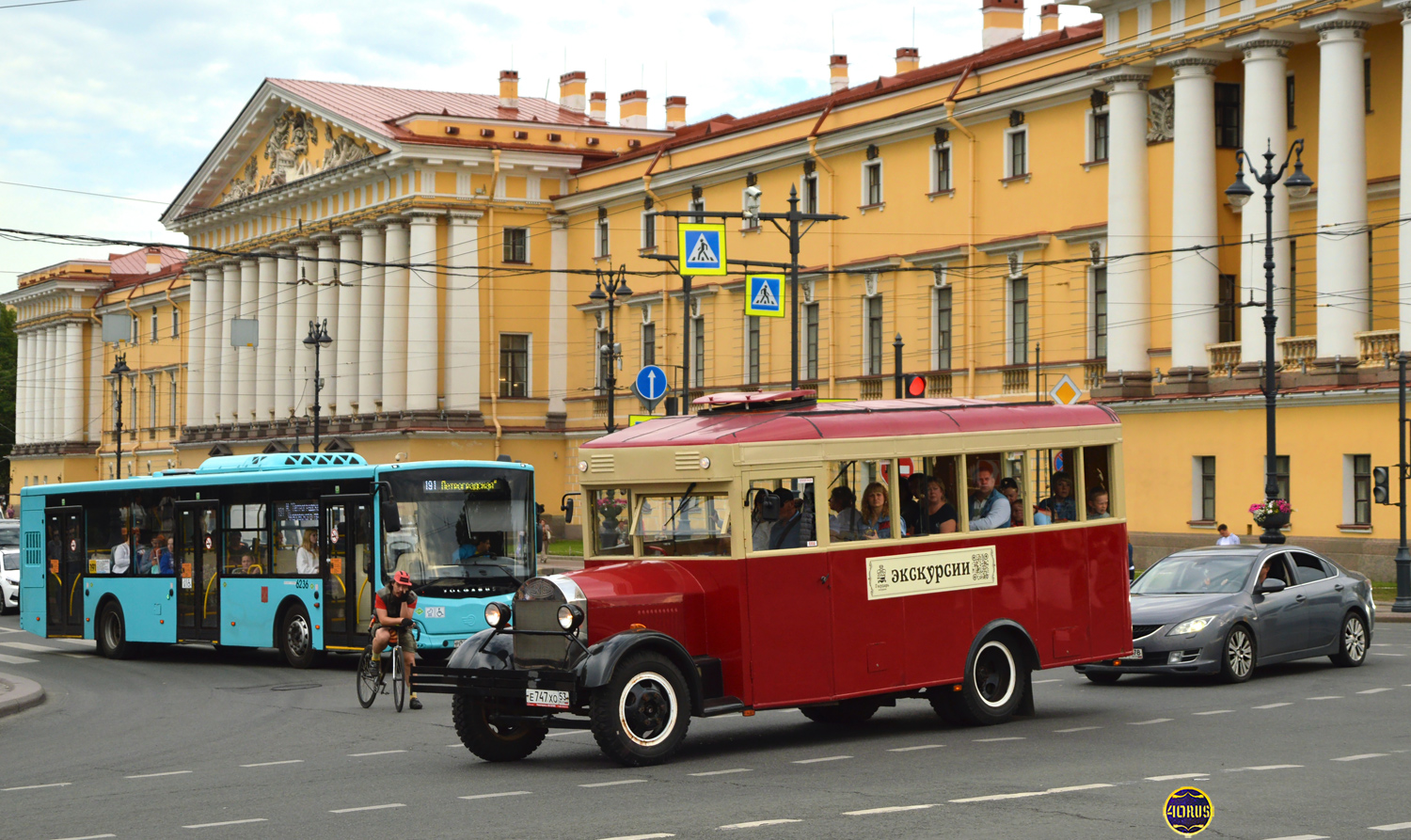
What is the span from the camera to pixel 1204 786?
12703mm

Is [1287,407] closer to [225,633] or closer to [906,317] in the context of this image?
[906,317]

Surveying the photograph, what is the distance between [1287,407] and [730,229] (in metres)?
25.6

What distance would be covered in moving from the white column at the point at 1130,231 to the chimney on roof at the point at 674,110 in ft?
135

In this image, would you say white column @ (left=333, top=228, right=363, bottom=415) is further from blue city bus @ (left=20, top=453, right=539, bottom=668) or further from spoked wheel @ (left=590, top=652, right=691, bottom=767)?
spoked wheel @ (left=590, top=652, right=691, bottom=767)

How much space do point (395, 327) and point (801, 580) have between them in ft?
195

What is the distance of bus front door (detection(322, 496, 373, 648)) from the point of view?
81.9 feet

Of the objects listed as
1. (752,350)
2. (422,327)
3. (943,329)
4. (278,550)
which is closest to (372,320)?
(422,327)

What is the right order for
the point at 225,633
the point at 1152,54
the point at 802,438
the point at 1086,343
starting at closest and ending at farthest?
the point at 802,438 → the point at 225,633 → the point at 1152,54 → the point at 1086,343

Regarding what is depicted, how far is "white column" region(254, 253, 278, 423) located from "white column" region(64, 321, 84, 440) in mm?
30564

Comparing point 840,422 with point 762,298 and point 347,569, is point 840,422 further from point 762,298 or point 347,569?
point 762,298

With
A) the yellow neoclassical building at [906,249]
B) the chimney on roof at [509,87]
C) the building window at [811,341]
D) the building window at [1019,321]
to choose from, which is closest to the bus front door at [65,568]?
the yellow neoclassical building at [906,249]

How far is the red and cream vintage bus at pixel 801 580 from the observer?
1435 centimetres

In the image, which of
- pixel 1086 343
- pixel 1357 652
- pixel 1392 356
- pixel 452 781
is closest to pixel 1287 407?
pixel 1392 356

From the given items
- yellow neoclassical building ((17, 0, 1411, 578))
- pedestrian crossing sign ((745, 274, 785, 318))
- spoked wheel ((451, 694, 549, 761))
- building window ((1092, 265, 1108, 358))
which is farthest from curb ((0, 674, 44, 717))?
building window ((1092, 265, 1108, 358))
